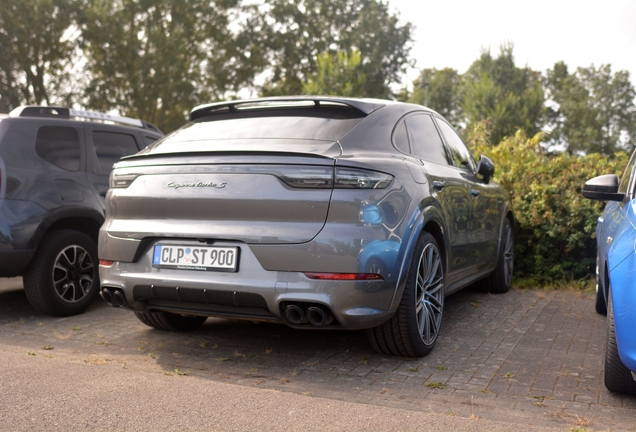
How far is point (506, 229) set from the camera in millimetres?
7207

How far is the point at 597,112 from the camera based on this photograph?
72.8m

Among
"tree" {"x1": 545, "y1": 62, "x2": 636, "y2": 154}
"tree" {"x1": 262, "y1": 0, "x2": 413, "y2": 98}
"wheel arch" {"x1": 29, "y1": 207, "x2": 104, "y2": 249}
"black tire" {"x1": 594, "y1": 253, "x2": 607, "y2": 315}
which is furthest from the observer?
"tree" {"x1": 545, "y1": 62, "x2": 636, "y2": 154}

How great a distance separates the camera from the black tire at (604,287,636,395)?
353 centimetres

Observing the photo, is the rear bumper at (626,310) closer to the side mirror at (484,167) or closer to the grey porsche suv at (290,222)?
the grey porsche suv at (290,222)

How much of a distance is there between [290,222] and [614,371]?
194cm

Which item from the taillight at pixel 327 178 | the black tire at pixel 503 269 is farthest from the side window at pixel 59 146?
the black tire at pixel 503 269

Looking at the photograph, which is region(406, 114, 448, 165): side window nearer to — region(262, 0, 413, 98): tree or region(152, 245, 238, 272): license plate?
region(152, 245, 238, 272): license plate

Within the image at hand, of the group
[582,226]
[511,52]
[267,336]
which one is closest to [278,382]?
[267,336]

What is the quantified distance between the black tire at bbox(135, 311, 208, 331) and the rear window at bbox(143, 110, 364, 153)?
130 centimetres

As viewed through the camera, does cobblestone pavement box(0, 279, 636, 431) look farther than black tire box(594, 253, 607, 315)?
No

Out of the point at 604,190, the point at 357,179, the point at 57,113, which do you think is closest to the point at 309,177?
the point at 357,179

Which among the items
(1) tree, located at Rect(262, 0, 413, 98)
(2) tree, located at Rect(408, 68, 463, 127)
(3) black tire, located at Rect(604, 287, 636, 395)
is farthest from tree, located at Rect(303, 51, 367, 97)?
(3) black tire, located at Rect(604, 287, 636, 395)

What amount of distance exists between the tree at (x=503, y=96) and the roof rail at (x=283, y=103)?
180 feet

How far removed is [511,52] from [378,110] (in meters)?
62.2
